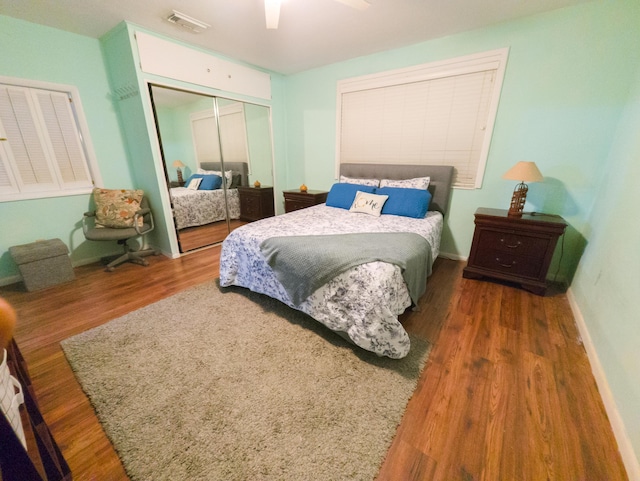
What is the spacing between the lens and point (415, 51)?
9.26 ft

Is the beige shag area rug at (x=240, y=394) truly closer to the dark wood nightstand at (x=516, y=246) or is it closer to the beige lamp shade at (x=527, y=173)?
the dark wood nightstand at (x=516, y=246)

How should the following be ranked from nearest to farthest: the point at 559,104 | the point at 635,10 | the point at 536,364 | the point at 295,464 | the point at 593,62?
the point at 295,464
the point at 536,364
the point at 635,10
the point at 593,62
the point at 559,104

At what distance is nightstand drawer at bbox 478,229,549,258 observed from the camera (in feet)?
7.34

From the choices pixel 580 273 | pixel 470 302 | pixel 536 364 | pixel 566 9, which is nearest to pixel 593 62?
pixel 566 9

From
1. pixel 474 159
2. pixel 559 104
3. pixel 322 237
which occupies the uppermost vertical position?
pixel 559 104

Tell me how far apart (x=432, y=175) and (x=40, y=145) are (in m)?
4.25

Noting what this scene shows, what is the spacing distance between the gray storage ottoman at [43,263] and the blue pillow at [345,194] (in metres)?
2.90

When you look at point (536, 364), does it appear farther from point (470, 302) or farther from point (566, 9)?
point (566, 9)

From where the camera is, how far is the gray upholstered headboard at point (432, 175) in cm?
288

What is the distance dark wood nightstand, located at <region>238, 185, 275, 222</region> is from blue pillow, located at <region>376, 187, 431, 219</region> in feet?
6.97

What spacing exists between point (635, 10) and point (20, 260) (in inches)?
220

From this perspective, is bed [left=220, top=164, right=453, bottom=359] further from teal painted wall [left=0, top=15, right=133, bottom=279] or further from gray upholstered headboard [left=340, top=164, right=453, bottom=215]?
teal painted wall [left=0, top=15, right=133, bottom=279]

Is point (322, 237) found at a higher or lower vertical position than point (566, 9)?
lower

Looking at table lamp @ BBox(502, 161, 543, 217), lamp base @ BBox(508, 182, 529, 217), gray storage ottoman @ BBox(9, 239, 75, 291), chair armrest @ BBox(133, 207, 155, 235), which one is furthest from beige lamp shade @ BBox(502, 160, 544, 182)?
gray storage ottoman @ BBox(9, 239, 75, 291)
